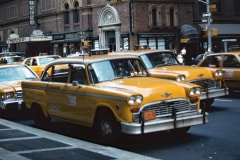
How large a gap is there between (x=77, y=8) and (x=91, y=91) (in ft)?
120

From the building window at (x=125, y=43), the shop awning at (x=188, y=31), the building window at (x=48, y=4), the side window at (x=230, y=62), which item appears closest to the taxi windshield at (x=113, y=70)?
the side window at (x=230, y=62)

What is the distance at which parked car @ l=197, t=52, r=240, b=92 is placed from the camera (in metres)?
15.8

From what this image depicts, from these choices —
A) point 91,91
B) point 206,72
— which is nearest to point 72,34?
point 206,72

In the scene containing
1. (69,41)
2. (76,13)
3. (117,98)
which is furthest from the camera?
(69,41)

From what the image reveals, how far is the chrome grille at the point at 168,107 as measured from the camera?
8.44 metres

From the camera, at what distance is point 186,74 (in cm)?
1282

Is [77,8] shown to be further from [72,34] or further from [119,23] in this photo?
[119,23]

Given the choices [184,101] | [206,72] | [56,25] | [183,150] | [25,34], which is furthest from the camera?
[25,34]

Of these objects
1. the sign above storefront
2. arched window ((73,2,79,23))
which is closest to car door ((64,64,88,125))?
arched window ((73,2,79,23))

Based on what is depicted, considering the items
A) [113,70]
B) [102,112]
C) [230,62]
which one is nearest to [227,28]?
[230,62]

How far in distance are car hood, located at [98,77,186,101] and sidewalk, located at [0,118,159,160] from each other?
3.66ft

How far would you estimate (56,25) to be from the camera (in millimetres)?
48750

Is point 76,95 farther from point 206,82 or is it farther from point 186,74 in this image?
point 206,82

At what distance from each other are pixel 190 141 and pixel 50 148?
9.10ft
